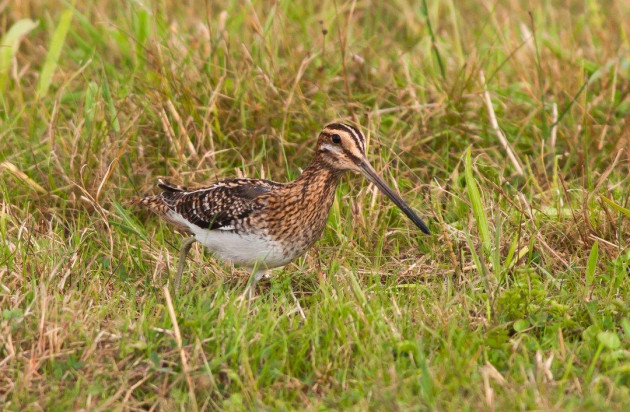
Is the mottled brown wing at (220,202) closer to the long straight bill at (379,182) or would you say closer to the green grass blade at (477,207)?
the long straight bill at (379,182)

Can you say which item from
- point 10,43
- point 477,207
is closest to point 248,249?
point 477,207

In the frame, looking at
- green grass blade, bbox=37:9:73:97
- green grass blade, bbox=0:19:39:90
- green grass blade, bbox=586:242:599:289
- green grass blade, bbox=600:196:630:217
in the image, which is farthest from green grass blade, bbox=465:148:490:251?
green grass blade, bbox=0:19:39:90

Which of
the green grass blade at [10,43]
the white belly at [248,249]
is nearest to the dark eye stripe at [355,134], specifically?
the white belly at [248,249]

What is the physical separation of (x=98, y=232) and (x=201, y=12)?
10.3 ft

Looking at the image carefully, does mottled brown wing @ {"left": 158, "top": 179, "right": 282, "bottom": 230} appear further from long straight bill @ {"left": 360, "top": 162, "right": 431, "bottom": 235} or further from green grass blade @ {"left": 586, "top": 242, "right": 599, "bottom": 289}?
green grass blade @ {"left": 586, "top": 242, "right": 599, "bottom": 289}

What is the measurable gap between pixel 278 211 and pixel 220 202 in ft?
1.07

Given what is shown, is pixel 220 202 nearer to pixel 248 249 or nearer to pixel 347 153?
pixel 248 249

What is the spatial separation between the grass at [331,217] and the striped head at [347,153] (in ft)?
1.41

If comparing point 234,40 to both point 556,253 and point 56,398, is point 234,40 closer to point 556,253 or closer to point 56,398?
point 556,253

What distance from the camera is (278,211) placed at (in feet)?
17.0

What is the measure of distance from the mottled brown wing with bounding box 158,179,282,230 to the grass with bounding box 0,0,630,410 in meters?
0.26

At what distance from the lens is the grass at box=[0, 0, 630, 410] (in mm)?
4281

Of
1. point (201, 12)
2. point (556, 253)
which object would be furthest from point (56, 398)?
point (201, 12)

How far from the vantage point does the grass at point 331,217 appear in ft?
14.0
